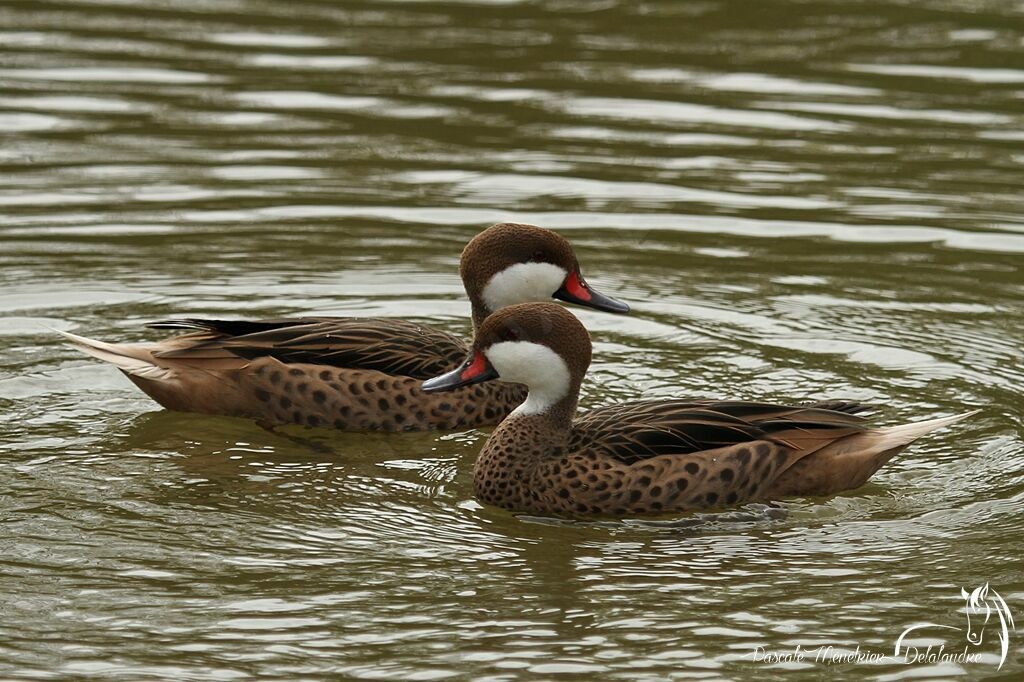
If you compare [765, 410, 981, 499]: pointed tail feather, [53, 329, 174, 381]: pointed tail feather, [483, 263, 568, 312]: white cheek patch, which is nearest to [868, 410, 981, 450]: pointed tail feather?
[765, 410, 981, 499]: pointed tail feather

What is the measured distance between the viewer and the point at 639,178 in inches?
543

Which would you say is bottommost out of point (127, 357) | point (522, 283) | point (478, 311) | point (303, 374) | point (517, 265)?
point (303, 374)

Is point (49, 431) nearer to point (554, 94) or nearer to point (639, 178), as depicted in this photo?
point (639, 178)

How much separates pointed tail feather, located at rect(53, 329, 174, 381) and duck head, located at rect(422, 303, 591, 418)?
173 centimetres

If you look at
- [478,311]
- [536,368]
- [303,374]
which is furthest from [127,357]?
[536,368]

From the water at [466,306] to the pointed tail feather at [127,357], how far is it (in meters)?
0.27

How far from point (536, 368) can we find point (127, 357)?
2400mm

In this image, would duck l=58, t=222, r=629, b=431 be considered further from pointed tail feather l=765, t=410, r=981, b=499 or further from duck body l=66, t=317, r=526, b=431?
pointed tail feather l=765, t=410, r=981, b=499

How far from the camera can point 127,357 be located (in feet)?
33.2

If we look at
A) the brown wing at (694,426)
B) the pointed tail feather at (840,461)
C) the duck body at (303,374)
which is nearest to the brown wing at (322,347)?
the duck body at (303,374)

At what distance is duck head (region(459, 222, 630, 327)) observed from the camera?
33.8ft

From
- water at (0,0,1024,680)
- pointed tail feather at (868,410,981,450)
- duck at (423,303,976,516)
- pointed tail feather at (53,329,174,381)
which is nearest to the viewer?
water at (0,0,1024,680)

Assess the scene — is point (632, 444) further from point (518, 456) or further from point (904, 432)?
point (904, 432)

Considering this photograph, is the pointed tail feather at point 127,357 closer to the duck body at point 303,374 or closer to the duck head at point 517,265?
the duck body at point 303,374
